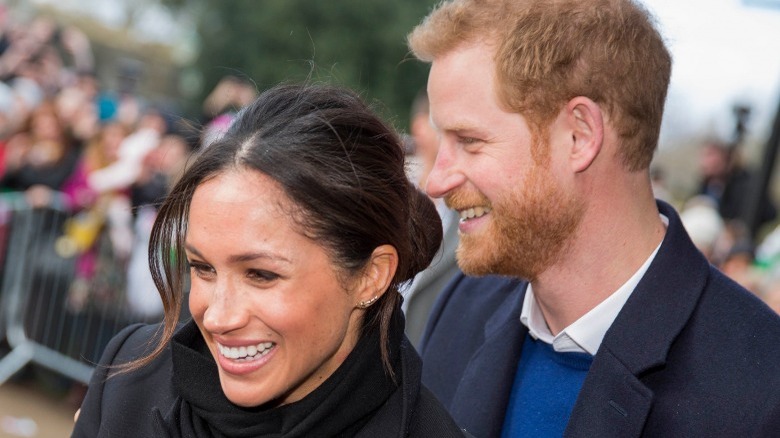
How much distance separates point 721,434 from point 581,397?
0.39 m

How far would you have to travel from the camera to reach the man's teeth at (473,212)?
9.65 ft

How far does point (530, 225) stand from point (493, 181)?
0.16 meters

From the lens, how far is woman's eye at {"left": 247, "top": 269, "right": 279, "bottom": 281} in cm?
234

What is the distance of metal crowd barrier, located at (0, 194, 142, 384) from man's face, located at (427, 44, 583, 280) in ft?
16.3

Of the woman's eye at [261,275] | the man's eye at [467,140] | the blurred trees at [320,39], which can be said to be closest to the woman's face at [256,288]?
the woman's eye at [261,275]

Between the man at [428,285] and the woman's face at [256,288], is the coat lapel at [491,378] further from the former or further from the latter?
the man at [428,285]

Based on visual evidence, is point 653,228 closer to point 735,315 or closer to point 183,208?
point 735,315

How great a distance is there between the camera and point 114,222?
743cm

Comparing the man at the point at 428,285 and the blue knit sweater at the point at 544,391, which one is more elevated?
the blue knit sweater at the point at 544,391

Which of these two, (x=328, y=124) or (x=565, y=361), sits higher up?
(x=328, y=124)

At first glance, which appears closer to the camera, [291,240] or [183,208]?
[291,240]

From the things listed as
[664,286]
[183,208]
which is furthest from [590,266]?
[183,208]

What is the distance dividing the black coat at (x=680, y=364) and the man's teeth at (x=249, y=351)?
89 centimetres

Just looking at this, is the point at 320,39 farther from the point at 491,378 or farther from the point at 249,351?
the point at 249,351
